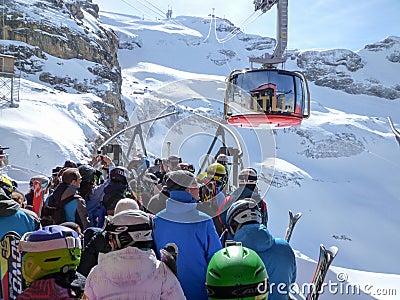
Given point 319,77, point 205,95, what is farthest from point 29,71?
point 319,77

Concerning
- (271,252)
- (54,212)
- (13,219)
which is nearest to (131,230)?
(271,252)

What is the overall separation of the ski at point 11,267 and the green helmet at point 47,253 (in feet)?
2.25

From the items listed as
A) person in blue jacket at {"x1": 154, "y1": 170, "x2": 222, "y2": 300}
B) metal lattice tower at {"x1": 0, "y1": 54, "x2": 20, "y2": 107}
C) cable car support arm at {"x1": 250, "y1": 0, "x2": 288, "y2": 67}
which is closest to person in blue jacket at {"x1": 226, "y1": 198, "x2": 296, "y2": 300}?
person in blue jacket at {"x1": 154, "y1": 170, "x2": 222, "y2": 300}

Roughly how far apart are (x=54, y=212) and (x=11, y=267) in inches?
36.7

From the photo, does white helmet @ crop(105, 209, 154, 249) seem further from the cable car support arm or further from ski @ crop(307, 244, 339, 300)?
the cable car support arm

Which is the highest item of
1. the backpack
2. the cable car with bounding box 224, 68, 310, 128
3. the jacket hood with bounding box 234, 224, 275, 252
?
the cable car with bounding box 224, 68, 310, 128

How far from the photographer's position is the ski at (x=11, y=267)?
2.59 metres

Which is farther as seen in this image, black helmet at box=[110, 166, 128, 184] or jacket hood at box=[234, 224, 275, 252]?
black helmet at box=[110, 166, 128, 184]

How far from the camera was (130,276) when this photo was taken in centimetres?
182

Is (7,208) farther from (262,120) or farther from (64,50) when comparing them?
(64,50)

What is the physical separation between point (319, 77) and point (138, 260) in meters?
92.5

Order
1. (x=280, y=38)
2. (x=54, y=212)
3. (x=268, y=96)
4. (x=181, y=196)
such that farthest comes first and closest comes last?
(x=280, y=38), (x=268, y=96), (x=54, y=212), (x=181, y=196)

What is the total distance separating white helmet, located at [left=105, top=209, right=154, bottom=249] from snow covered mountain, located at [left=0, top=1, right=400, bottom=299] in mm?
1871

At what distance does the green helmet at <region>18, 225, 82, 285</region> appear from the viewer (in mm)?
1951
